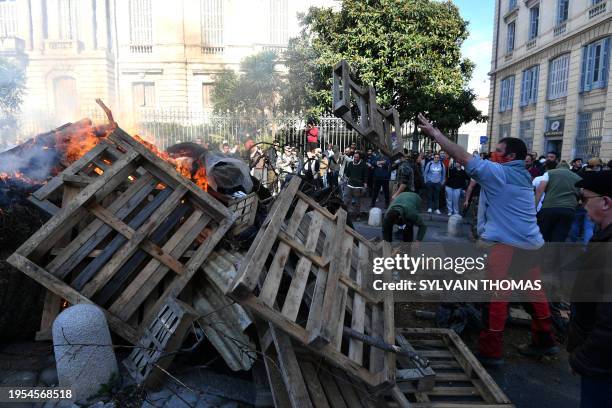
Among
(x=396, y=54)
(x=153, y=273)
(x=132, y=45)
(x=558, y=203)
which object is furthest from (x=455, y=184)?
(x=132, y=45)

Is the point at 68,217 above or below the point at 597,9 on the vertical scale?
below

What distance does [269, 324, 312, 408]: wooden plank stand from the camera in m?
2.10

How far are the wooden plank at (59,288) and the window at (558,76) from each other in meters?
22.0

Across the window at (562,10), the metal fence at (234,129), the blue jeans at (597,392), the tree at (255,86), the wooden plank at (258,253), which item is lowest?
the blue jeans at (597,392)

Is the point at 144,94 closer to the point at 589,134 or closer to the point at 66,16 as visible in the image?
the point at 66,16

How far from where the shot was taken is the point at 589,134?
16.6 meters

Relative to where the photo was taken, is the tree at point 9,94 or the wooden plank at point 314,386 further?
the tree at point 9,94

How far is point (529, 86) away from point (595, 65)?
5126mm

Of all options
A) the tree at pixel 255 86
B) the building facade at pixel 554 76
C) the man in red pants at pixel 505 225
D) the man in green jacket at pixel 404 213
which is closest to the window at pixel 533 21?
the building facade at pixel 554 76

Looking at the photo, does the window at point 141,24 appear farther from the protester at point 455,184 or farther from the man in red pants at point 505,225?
the man in red pants at point 505,225

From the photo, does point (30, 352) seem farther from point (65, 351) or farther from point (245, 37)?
point (245, 37)

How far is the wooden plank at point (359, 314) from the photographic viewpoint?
236 centimetres

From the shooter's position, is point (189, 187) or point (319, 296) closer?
point (319, 296)

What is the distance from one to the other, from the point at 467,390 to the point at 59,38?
23.8 metres
